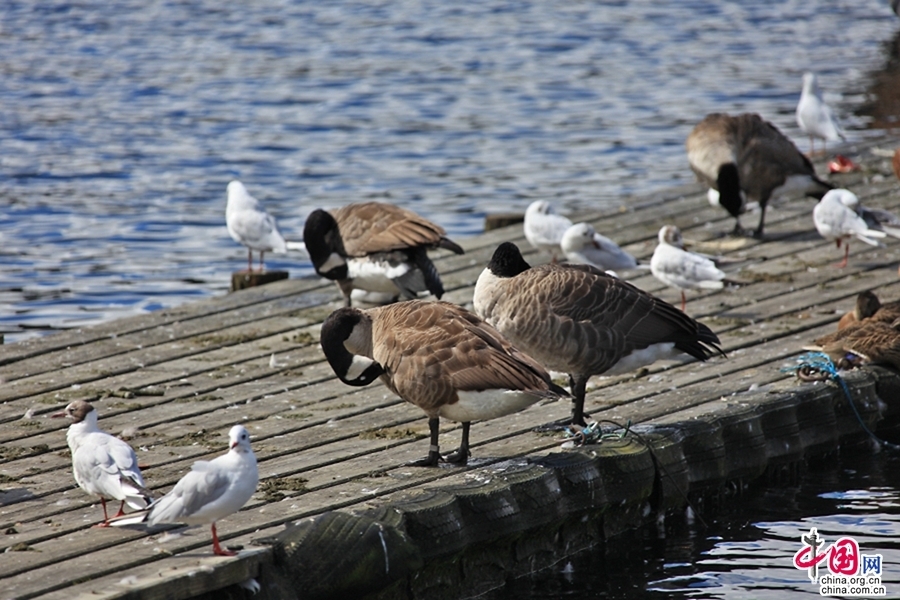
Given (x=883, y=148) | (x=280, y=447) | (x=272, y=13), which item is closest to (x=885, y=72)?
(x=883, y=148)

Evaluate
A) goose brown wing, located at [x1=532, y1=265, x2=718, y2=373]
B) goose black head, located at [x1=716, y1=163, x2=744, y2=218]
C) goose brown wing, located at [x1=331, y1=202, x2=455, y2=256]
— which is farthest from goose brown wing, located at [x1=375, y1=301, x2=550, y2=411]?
goose black head, located at [x1=716, y1=163, x2=744, y2=218]

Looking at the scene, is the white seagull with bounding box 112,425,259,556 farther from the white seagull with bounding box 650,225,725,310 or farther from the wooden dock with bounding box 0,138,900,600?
the white seagull with bounding box 650,225,725,310

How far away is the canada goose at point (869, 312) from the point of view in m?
8.70

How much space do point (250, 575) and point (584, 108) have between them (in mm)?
19031

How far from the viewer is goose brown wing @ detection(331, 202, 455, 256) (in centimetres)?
964

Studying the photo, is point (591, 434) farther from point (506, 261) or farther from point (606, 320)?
point (506, 261)

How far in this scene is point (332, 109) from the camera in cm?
2362

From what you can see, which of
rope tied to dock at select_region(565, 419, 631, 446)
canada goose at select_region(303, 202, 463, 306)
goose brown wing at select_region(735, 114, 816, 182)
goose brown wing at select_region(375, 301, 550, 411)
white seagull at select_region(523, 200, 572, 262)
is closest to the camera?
goose brown wing at select_region(375, 301, 550, 411)

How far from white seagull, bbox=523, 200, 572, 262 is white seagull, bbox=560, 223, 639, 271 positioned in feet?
2.11

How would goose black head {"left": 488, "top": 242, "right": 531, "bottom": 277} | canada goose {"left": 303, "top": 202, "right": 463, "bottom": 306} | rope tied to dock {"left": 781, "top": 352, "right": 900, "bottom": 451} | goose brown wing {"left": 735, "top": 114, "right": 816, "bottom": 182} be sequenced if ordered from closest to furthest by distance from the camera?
goose black head {"left": 488, "top": 242, "right": 531, "bottom": 277}
rope tied to dock {"left": 781, "top": 352, "right": 900, "bottom": 451}
canada goose {"left": 303, "top": 202, "right": 463, "bottom": 306}
goose brown wing {"left": 735, "top": 114, "right": 816, "bottom": 182}

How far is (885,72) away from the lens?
26016mm

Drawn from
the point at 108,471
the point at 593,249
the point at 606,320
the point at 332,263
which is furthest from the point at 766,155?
the point at 108,471

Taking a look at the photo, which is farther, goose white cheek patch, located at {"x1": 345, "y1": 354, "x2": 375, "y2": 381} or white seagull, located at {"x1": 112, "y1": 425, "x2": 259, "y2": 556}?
goose white cheek patch, located at {"x1": 345, "y1": 354, "x2": 375, "y2": 381}

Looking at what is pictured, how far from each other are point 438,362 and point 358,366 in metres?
0.54
